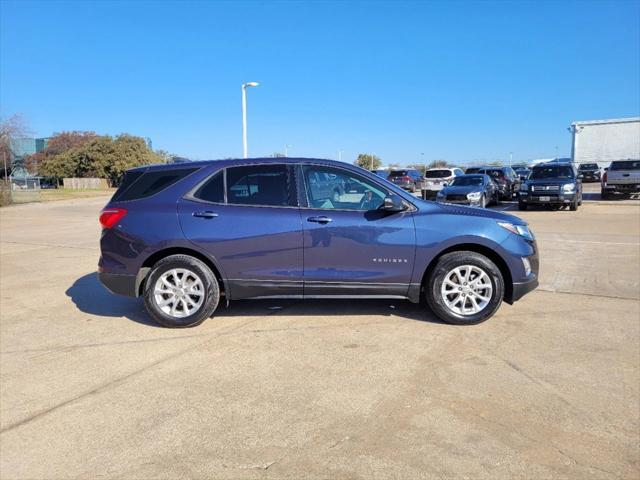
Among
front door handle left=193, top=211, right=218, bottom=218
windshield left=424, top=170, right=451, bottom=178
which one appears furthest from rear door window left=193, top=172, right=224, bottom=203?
windshield left=424, top=170, right=451, bottom=178

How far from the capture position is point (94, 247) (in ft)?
37.8

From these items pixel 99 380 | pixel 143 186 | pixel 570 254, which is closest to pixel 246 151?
pixel 570 254

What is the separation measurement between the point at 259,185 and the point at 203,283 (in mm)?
1202

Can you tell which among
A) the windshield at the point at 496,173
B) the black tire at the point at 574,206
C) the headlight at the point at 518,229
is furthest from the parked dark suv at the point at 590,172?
the headlight at the point at 518,229

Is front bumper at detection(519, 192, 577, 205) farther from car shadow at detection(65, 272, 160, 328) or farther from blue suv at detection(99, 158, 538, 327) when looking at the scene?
car shadow at detection(65, 272, 160, 328)

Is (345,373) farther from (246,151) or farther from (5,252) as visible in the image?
(246,151)

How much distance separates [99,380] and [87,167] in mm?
63286

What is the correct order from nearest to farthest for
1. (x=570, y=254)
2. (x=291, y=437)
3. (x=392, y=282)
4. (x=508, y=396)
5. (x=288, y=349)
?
(x=291, y=437)
(x=508, y=396)
(x=288, y=349)
(x=392, y=282)
(x=570, y=254)

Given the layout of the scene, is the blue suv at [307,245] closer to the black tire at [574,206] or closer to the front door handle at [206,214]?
the front door handle at [206,214]

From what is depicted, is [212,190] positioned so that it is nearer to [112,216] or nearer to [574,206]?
[112,216]

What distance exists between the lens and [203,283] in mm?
5238

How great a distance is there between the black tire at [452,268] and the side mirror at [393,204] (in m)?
0.70

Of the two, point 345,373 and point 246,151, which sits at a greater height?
point 246,151

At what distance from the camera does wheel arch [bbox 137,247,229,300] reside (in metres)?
5.30
